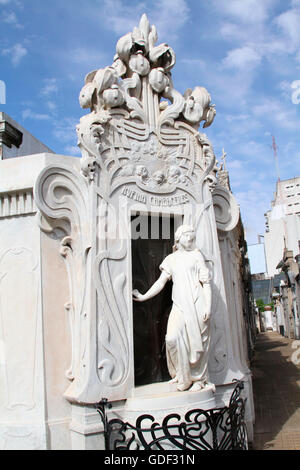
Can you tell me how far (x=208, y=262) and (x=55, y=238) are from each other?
2175mm

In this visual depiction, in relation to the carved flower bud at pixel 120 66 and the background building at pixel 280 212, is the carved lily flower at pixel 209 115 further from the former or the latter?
the background building at pixel 280 212

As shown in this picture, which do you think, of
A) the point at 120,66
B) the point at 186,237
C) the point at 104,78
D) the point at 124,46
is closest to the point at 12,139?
the point at 120,66

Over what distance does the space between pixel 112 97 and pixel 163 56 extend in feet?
4.97

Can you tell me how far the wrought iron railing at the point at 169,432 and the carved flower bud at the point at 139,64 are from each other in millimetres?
4614

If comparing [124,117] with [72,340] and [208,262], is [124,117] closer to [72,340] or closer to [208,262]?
[208,262]

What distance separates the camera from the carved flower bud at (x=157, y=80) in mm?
5832

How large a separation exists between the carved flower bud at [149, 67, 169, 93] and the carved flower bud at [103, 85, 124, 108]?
0.78m

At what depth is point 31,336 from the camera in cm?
482

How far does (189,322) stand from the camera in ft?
15.6

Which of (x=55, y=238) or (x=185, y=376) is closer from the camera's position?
(x=185, y=376)

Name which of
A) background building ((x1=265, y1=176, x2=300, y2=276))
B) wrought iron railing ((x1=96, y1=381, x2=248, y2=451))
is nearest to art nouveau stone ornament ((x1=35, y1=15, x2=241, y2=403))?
wrought iron railing ((x1=96, y1=381, x2=248, y2=451))

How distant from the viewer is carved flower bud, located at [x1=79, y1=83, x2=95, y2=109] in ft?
17.5

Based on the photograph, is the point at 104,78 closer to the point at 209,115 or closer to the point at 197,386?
the point at 209,115
